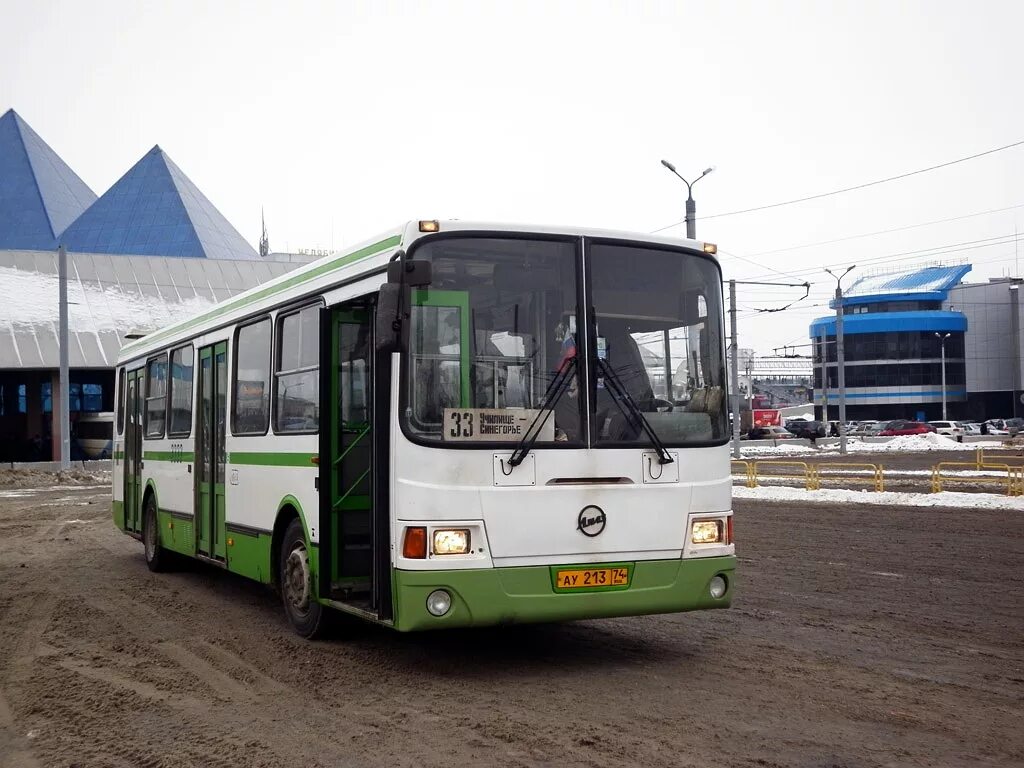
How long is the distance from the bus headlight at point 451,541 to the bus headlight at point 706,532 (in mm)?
1607

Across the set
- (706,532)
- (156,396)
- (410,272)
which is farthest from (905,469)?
(410,272)

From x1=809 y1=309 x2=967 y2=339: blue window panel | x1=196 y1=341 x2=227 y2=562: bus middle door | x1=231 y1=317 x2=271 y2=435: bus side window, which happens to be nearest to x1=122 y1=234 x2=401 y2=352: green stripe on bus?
x1=231 y1=317 x2=271 y2=435: bus side window

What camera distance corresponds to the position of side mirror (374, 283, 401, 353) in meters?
7.07

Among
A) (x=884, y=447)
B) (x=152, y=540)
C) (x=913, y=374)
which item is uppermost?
(x=913, y=374)

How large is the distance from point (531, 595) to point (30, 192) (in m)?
80.4

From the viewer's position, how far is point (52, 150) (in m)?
86.4

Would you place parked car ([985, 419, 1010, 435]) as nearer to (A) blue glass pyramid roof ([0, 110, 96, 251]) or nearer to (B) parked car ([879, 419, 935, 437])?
(B) parked car ([879, 419, 935, 437])

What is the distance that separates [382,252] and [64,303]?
1319 inches

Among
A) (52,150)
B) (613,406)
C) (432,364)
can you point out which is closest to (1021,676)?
(613,406)

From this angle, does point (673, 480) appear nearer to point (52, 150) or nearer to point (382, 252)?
point (382, 252)

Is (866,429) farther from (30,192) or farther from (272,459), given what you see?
(272,459)

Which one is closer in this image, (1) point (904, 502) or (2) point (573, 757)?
(2) point (573, 757)

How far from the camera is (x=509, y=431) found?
24.1 feet

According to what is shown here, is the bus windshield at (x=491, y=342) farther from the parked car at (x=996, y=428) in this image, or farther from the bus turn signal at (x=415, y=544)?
the parked car at (x=996, y=428)
